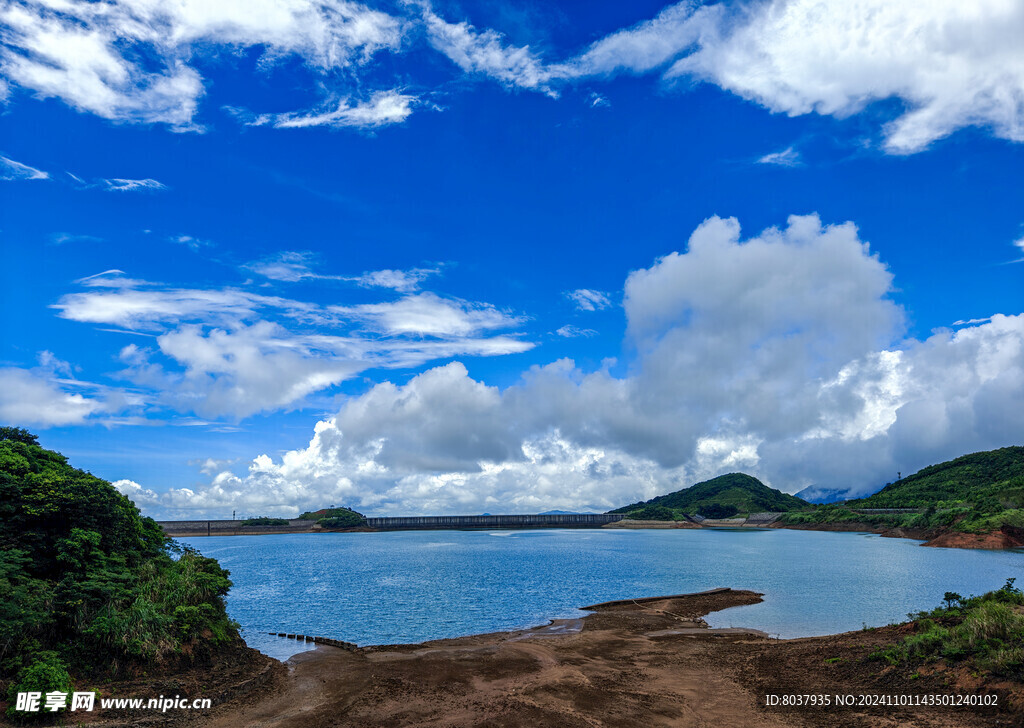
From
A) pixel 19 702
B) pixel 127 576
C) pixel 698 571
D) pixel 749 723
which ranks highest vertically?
pixel 127 576

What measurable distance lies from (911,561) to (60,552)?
99.4 m

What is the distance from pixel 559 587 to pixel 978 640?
4486 centimetres

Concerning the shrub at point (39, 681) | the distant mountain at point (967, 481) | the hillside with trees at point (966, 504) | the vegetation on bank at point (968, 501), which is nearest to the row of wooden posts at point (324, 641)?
the shrub at point (39, 681)

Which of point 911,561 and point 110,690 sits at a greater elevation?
point 110,690

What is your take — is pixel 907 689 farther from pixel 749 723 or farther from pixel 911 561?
pixel 911 561

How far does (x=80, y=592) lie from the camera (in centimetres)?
2483

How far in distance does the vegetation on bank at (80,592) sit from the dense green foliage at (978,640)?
108 feet

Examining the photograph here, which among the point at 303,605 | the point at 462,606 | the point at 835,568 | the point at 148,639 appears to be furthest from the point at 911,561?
the point at 148,639

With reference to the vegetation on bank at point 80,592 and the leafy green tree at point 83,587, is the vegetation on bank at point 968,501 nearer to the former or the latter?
the leafy green tree at point 83,587

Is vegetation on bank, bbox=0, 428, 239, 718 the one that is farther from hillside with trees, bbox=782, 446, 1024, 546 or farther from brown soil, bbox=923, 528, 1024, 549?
hillside with trees, bbox=782, 446, 1024, 546

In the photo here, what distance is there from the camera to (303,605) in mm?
52031

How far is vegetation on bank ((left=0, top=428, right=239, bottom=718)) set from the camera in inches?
869

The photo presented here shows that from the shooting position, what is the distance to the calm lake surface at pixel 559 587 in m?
41.8

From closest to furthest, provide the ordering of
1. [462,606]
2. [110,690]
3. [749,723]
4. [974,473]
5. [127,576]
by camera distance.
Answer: [749,723] < [110,690] < [127,576] < [462,606] < [974,473]
